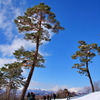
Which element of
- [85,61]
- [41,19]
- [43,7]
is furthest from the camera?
[85,61]

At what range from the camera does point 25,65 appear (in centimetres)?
1550

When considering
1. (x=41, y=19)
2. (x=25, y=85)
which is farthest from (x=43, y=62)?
(x=41, y=19)

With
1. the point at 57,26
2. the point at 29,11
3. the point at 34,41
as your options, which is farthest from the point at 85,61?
the point at 29,11

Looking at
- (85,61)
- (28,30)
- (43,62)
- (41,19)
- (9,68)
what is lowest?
(9,68)

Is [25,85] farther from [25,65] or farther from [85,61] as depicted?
[85,61]

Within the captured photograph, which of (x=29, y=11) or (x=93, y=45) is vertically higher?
(x=29, y=11)

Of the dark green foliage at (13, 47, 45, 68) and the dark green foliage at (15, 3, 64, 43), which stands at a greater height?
the dark green foliage at (15, 3, 64, 43)

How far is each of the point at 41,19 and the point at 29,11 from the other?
1907 millimetres

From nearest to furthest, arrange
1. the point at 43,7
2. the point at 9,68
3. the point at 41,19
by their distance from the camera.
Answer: the point at 9,68 → the point at 43,7 → the point at 41,19

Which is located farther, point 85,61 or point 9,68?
point 85,61

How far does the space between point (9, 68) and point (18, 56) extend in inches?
72.8

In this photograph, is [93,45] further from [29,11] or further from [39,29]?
[29,11]

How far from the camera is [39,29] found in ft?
53.3

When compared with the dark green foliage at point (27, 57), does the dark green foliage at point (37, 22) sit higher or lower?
higher
